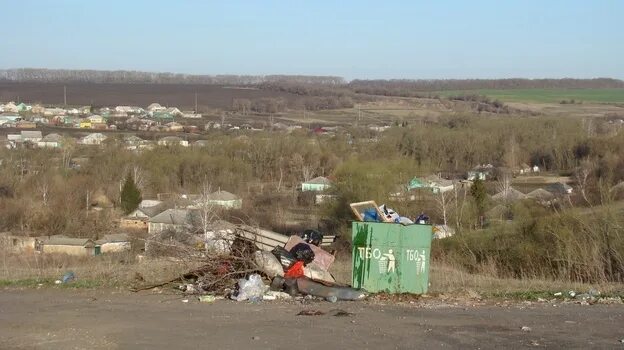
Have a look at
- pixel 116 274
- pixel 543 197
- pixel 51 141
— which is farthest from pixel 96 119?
pixel 116 274

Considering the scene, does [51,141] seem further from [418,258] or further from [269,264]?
[418,258]

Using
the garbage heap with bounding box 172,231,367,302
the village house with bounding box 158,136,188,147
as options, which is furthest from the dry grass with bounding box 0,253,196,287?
the village house with bounding box 158,136,188,147

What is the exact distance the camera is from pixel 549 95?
326ft

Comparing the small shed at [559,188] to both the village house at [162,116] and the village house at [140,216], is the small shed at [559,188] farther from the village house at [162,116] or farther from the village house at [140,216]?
the village house at [162,116]

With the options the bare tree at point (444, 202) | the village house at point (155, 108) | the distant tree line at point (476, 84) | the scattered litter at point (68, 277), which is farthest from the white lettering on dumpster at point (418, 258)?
the distant tree line at point (476, 84)

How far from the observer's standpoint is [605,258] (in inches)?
451

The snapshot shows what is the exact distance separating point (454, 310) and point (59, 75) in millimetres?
123790

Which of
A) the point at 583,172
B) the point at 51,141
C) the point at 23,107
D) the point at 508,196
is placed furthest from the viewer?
the point at 23,107

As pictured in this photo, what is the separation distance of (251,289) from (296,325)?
151 cm

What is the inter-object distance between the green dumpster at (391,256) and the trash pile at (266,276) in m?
0.30

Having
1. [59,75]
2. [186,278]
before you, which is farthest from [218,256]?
[59,75]

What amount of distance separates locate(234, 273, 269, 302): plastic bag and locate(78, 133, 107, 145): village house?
5012cm

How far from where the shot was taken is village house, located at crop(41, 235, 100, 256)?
24.9 m

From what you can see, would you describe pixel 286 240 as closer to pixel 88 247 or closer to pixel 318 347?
pixel 318 347
